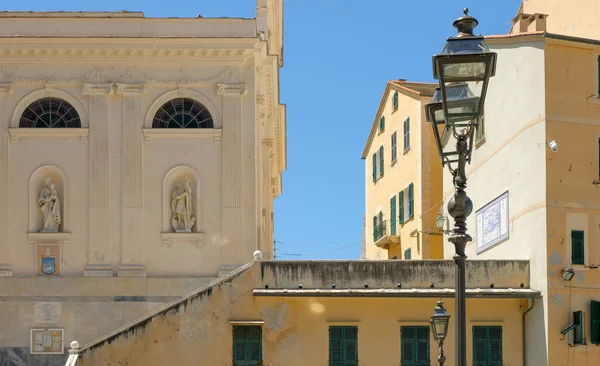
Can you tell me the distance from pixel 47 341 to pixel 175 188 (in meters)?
6.37

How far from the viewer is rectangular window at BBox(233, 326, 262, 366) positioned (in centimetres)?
3569

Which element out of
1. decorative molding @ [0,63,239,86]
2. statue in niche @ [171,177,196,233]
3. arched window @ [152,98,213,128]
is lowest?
statue in niche @ [171,177,196,233]

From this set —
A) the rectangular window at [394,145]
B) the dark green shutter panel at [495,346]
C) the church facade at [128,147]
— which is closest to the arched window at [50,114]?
the church facade at [128,147]

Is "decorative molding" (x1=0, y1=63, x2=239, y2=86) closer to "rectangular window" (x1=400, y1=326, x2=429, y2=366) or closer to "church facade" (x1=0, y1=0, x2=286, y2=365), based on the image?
"church facade" (x1=0, y1=0, x2=286, y2=365)

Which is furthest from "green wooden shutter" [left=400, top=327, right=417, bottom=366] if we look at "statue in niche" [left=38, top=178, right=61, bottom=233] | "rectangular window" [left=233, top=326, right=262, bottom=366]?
"statue in niche" [left=38, top=178, right=61, bottom=233]

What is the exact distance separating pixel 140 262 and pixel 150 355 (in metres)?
8.11

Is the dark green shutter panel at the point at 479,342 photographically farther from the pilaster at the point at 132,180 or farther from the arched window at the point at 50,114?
the arched window at the point at 50,114

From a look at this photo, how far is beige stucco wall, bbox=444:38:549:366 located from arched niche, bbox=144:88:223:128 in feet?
29.8

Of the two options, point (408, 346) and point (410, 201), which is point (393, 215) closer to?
point (410, 201)

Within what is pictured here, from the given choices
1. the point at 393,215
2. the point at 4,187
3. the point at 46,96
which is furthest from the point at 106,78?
the point at 393,215

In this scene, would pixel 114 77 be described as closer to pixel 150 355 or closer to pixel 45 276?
pixel 45 276

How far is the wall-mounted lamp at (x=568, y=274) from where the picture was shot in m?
34.8

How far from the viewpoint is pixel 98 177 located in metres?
43.5

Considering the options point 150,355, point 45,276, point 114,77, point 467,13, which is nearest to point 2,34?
point 114,77
